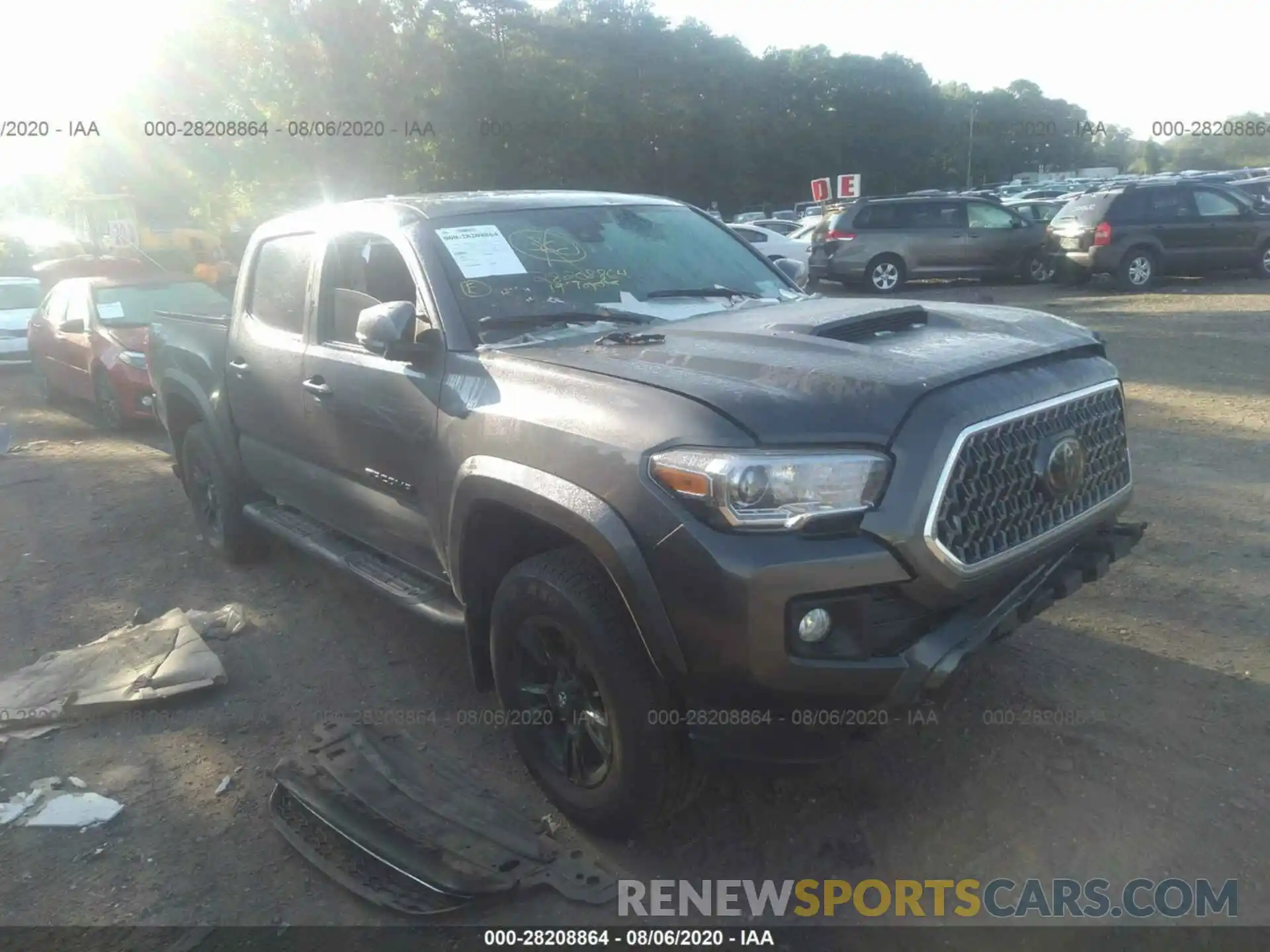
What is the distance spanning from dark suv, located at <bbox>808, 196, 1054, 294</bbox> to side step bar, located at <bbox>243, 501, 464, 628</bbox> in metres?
15.2

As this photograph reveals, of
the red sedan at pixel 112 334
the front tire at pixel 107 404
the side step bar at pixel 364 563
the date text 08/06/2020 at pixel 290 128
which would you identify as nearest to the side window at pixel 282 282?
the side step bar at pixel 364 563

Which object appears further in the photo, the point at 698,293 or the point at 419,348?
the point at 698,293

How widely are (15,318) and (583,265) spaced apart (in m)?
15.0

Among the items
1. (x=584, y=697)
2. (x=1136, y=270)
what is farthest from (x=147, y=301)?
(x=1136, y=270)

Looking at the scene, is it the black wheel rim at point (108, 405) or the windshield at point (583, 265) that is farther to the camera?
the black wheel rim at point (108, 405)

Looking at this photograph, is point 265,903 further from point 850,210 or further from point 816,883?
point 850,210

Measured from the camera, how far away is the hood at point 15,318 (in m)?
15.9

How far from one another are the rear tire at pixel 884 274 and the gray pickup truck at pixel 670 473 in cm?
1491

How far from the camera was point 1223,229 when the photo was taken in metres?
17.2

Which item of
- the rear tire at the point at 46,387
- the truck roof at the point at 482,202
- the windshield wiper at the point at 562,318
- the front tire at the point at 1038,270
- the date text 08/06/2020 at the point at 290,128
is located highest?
the date text 08/06/2020 at the point at 290,128

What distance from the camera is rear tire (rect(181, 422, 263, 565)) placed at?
5.82m

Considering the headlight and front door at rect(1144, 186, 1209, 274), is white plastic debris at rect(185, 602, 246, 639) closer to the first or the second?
the headlight

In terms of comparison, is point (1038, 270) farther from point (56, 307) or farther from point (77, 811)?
point (77, 811)

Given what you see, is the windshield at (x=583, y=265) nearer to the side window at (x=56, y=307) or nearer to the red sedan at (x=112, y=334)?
the red sedan at (x=112, y=334)
